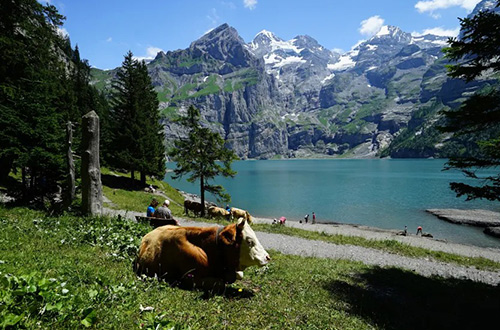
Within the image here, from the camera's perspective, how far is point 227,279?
636 cm

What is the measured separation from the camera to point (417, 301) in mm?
9312

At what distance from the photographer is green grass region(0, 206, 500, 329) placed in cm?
365

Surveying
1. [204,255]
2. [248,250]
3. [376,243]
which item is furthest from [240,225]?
[376,243]

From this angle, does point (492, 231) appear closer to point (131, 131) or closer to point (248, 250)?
point (248, 250)

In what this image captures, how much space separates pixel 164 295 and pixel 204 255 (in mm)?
1218

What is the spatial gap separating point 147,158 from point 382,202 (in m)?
54.5

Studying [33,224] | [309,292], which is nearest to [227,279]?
[309,292]

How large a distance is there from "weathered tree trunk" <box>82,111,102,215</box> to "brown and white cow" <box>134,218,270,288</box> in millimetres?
7048

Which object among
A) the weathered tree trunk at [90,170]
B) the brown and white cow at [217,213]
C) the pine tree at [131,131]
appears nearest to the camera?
the weathered tree trunk at [90,170]

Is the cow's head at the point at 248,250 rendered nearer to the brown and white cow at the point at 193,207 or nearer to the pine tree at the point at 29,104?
the pine tree at the point at 29,104

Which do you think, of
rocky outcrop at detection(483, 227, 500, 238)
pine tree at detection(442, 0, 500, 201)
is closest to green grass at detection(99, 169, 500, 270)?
pine tree at detection(442, 0, 500, 201)

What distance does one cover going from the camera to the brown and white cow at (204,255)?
6.17 metres

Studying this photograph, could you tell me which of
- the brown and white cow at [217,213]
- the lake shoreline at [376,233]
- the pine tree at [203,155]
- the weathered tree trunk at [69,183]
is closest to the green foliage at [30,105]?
the weathered tree trunk at [69,183]

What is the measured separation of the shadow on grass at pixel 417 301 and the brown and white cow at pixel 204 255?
11.7ft
